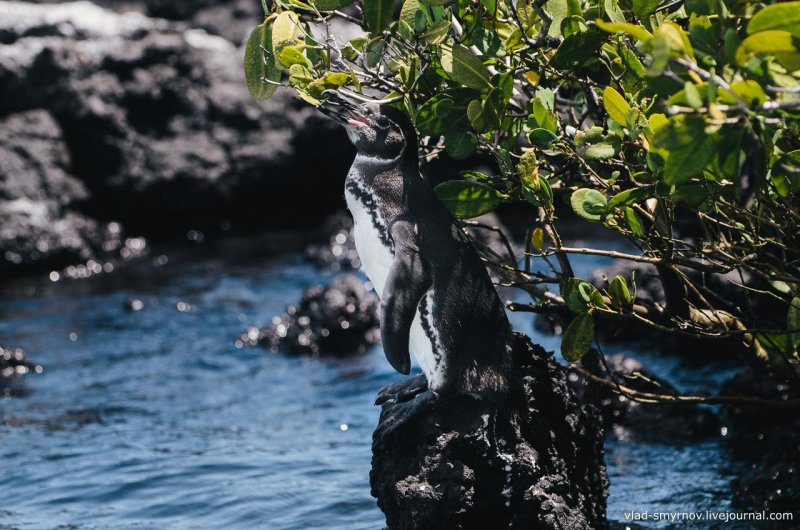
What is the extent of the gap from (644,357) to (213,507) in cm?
437

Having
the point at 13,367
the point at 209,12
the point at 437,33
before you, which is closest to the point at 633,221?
the point at 437,33

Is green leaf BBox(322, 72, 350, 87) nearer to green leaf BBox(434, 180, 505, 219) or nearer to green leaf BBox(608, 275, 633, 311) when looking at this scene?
green leaf BBox(434, 180, 505, 219)

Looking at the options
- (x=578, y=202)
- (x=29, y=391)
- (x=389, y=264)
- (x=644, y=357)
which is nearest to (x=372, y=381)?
(x=644, y=357)

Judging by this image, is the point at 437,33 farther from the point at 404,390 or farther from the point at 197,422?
the point at 197,422

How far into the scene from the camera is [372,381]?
29.9 ft

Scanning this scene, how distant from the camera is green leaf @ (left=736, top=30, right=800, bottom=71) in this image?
2.99 m

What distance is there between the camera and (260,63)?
457 cm

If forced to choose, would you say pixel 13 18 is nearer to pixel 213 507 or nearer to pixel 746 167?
pixel 213 507

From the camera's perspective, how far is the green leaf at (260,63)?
4441mm

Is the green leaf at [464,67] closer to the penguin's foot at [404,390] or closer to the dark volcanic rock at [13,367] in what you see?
the penguin's foot at [404,390]

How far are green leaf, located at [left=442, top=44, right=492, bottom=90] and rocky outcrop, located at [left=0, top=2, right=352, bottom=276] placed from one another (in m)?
10.4

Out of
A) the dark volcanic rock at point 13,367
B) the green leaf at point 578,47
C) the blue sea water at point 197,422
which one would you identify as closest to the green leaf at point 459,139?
the green leaf at point 578,47

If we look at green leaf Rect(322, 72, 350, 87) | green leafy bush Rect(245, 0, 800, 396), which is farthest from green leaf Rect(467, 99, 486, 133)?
green leaf Rect(322, 72, 350, 87)

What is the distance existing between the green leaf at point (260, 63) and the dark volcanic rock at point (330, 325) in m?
5.61
